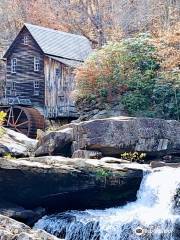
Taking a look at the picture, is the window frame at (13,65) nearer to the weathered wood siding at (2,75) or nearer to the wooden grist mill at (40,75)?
the wooden grist mill at (40,75)

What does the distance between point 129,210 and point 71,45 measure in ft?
64.7

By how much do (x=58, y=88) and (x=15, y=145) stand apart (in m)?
12.4

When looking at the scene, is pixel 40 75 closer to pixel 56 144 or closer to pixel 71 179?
pixel 56 144

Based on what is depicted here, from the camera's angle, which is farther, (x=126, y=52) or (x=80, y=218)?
(x=126, y=52)

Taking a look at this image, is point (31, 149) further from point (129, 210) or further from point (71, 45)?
point (71, 45)

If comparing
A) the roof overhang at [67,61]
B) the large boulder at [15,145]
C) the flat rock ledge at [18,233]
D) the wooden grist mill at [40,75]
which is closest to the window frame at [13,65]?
the wooden grist mill at [40,75]

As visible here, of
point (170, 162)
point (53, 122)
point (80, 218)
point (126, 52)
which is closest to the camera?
point (80, 218)

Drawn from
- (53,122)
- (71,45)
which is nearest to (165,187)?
(53,122)

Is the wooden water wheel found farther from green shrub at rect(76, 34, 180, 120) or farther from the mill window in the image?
green shrub at rect(76, 34, 180, 120)

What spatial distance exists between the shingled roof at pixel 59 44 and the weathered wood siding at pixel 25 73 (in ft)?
1.51

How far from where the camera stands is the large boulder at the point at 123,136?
1541 centimetres

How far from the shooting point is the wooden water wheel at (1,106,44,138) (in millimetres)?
25016

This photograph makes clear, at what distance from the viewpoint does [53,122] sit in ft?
90.4

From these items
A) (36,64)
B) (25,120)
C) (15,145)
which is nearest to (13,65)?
(36,64)
